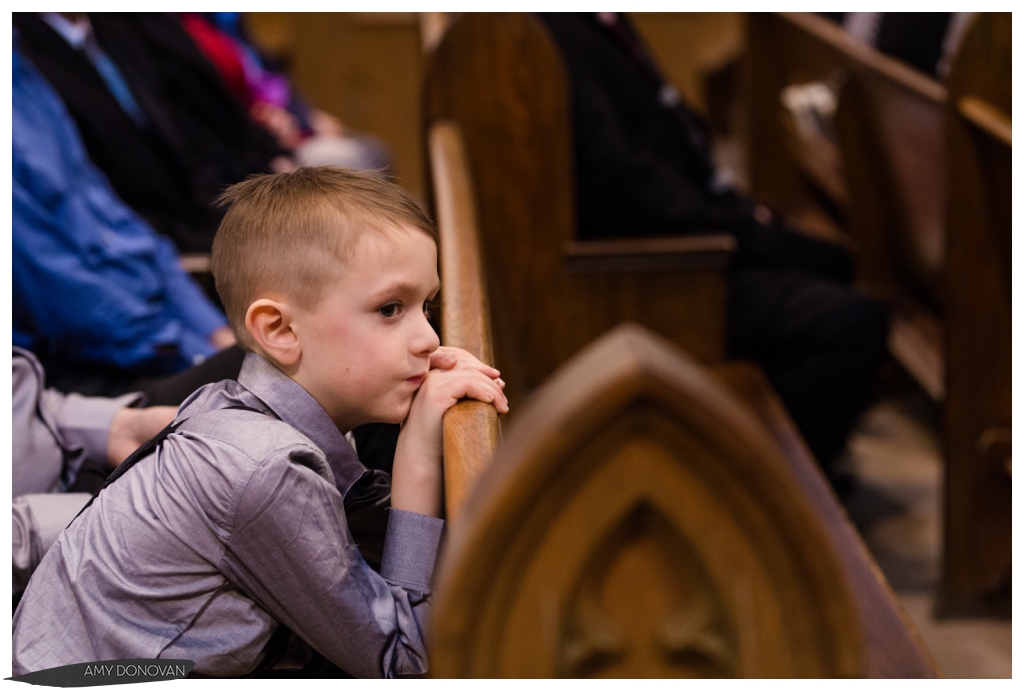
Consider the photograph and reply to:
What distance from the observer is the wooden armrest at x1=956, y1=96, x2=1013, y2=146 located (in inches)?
65.4

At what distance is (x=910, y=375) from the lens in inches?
96.6

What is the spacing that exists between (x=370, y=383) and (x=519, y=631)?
29cm

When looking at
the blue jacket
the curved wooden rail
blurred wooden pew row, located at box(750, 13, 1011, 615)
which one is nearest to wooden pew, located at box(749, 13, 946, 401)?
blurred wooden pew row, located at box(750, 13, 1011, 615)

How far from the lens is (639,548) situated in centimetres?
50

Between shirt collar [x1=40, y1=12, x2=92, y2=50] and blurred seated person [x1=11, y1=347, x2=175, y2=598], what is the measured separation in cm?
93

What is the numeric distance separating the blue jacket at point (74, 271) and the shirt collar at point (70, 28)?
0.39 meters

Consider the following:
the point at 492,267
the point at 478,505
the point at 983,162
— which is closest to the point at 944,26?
the point at 983,162

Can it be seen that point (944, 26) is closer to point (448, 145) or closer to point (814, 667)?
point (448, 145)

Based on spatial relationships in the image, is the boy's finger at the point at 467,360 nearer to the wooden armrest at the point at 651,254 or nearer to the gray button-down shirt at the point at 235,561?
the gray button-down shirt at the point at 235,561

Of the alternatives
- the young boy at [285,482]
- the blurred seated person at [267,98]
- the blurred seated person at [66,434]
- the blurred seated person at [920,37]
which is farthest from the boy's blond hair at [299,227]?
the blurred seated person at [267,98]

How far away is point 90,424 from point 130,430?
0.18 ft

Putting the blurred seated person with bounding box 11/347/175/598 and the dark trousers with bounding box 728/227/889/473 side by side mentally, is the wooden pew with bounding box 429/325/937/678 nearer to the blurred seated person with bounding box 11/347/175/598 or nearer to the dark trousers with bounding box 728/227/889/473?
the blurred seated person with bounding box 11/347/175/598

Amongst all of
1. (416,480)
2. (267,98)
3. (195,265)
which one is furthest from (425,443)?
(267,98)

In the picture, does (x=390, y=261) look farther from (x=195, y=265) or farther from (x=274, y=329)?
(x=195, y=265)
